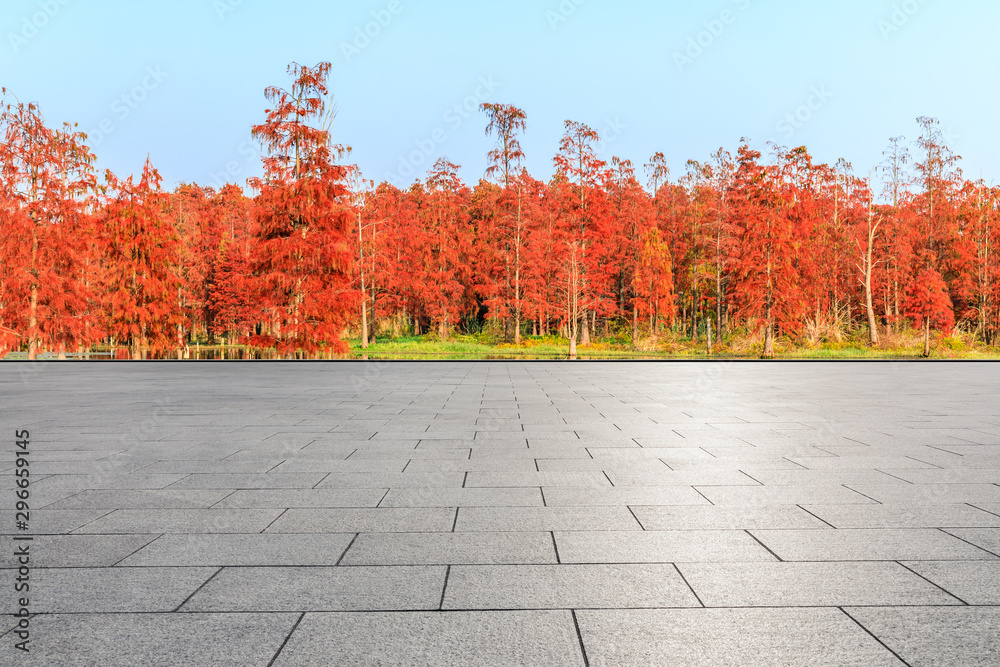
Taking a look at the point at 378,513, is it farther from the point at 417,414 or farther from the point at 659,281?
the point at 659,281

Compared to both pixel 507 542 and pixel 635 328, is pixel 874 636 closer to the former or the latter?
pixel 507 542

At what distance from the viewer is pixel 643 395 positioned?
515 inches

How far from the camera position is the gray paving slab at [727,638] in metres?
2.54

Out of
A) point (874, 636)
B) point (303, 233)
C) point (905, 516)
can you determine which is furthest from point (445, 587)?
point (303, 233)

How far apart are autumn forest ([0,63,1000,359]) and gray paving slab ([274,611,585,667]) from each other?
26661 millimetres

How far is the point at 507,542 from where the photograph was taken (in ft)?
13.1

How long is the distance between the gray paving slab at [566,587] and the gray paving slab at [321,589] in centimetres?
17

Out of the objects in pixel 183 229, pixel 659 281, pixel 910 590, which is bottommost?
pixel 910 590

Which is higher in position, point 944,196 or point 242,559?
point 944,196

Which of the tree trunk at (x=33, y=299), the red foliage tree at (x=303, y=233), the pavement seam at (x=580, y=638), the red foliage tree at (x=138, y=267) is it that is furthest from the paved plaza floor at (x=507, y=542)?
the red foliage tree at (x=138, y=267)

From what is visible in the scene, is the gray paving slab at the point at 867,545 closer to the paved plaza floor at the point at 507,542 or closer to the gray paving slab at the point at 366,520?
the paved plaza floor at the point at 507,542

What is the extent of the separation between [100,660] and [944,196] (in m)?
51.3

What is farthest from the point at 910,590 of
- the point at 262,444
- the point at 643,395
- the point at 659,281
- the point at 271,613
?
the point at 659,281

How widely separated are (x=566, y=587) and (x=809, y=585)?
4.25 feet
